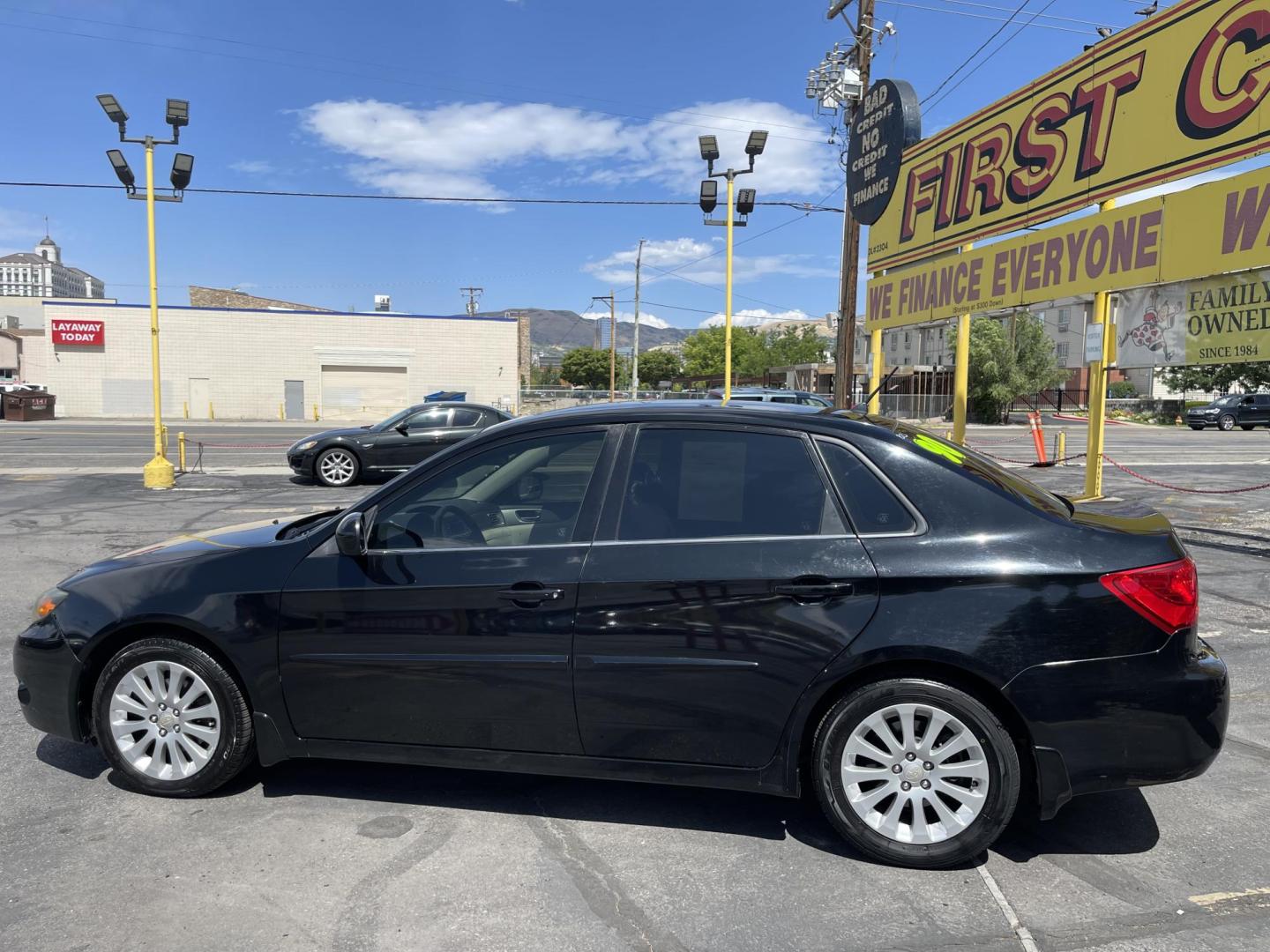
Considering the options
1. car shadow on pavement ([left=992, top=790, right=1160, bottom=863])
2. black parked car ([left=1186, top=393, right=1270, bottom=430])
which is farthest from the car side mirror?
black parked car ([left=1186, top=393, right=1270, bottom=430])

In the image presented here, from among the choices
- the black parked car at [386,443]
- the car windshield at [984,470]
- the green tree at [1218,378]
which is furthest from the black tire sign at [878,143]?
the green tree at [1218,378]

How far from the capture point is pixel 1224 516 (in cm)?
1155

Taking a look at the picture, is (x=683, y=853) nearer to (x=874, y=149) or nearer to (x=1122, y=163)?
(x=1122, y=163)

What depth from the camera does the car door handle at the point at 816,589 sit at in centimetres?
303

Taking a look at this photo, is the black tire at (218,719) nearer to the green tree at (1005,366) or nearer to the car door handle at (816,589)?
the car door handle at (816,589)

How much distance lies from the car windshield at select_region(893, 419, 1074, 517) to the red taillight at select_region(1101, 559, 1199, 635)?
1.11 feet

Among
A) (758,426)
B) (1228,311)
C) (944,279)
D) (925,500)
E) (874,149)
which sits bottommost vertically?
(925,500)

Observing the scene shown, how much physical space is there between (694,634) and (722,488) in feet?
1.84

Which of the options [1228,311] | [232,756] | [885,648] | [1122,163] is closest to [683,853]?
[885,648]

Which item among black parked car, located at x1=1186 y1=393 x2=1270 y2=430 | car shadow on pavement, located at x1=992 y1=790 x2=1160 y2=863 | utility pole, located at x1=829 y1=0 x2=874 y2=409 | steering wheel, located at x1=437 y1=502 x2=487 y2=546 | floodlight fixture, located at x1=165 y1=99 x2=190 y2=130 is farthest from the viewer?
black parked car, located at x1=1186 y1=393 x2=1270 y2=430

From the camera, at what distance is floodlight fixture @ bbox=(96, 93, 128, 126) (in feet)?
44.0

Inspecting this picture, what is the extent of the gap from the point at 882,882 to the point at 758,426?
167cm

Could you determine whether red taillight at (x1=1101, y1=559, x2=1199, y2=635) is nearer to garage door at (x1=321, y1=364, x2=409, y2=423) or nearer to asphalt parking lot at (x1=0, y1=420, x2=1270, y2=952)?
asphalt parking lot at (x1=0, y1=420, x2=1270, y2=952)

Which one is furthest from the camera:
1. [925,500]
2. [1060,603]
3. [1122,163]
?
[1122,163]
